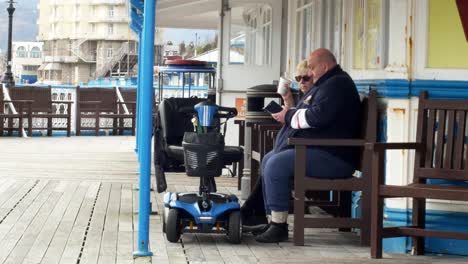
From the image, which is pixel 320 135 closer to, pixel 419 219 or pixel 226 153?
pixel 419 219

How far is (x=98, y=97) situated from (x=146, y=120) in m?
16.0

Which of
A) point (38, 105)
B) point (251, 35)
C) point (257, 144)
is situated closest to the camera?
point (257, 144)

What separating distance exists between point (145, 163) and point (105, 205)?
2637 mm

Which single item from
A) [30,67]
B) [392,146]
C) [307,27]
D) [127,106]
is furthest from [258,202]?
[30,67]

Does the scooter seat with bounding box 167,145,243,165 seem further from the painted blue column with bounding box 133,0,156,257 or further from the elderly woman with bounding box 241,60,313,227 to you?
the painted blue column with bounding box 133,0,156,257

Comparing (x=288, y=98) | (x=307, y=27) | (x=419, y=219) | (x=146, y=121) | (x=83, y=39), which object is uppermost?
(x=83, y=39)

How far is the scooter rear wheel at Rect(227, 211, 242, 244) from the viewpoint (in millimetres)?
6180

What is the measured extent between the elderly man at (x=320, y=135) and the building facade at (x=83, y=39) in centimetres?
8721

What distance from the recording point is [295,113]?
6379 millimetres

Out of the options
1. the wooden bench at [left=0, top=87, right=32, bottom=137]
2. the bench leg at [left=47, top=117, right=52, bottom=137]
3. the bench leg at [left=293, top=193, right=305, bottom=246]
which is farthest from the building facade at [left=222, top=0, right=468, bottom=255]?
the bench leg at [left=47, top=117, right=52, bottom=137]

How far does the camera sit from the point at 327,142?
618cm

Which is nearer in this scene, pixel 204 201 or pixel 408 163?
pixel 408 163

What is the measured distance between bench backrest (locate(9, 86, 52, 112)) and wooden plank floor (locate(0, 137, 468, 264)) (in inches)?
317

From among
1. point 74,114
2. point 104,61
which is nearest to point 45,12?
point 104,61
